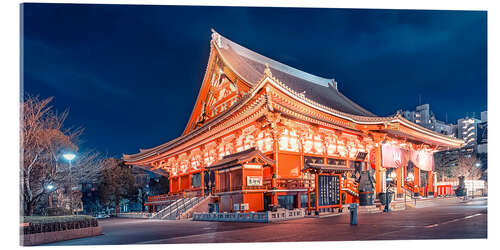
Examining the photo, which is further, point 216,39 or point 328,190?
point 216,39

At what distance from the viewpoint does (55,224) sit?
9.12 metres

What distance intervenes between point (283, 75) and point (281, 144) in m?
8.33

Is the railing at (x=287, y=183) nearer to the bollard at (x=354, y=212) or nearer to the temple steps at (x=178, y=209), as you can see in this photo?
the temple steps at (x=178, y=209)

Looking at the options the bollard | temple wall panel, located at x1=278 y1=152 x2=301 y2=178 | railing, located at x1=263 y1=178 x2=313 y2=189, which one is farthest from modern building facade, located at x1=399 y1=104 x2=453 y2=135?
the bollard

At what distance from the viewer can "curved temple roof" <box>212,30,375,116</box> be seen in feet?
68.2

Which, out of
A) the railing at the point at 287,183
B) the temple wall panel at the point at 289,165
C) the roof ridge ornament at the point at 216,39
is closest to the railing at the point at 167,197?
the temple wall panel at the point at 289,165

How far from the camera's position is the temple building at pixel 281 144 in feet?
47.4

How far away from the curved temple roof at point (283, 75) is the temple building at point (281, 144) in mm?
112

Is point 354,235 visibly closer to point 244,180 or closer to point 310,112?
point 244,180

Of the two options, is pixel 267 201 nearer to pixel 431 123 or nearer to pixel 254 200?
pixel 254 200

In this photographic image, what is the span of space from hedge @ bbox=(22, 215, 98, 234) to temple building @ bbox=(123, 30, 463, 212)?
18.9 ft

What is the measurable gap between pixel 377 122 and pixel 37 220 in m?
14.9

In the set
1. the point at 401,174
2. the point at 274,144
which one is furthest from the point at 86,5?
the point at 401,174

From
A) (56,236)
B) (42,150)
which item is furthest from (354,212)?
(42,150)
